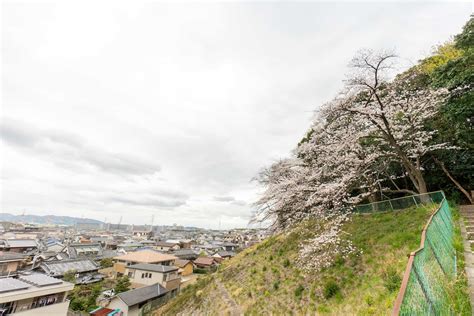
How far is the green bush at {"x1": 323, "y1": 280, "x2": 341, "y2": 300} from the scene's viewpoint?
877 cm

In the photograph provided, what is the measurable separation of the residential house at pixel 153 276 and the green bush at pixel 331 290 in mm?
27666

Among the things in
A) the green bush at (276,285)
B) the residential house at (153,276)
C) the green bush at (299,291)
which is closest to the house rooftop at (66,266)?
the residential house at (153,276)

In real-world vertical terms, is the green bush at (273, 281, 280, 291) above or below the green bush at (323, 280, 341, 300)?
below

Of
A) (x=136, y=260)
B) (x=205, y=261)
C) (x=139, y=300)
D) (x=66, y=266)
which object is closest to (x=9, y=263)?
(x=66, y=266)

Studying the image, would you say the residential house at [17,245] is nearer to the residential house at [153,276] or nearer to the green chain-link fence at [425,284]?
the residential house at [153,276]

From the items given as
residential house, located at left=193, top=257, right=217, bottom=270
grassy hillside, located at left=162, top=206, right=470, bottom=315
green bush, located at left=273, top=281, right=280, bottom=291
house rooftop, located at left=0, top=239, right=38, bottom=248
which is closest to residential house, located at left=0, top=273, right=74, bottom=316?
grassy hillside, located at left=162, top=206, right=470, bottom=315

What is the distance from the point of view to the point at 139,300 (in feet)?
77.8

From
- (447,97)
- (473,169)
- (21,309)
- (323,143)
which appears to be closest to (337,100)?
(323,143)

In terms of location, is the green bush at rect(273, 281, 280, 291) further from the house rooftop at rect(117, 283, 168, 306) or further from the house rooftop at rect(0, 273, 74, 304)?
the house rooftop at rect(0, 273, 74, 304)

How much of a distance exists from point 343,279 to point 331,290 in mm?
728

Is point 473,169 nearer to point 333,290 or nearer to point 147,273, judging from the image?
point 333,290

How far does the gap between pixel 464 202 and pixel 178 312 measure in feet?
74.5

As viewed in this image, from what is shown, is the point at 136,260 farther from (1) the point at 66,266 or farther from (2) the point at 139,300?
(2) the point at 139,300

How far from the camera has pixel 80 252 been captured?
1874 inches
